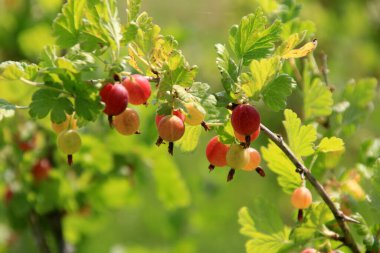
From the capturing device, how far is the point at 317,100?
4.66ft

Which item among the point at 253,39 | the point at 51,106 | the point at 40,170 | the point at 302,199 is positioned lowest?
the point at 40,170

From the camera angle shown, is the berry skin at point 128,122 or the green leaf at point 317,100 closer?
the berry skin at point 128,122

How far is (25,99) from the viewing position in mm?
1932

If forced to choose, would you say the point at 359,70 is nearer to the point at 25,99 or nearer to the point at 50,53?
the point at 25,99

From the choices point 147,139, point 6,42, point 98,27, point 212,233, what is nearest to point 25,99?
point 147,139

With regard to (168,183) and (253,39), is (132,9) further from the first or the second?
(168,183)

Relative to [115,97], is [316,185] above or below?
below

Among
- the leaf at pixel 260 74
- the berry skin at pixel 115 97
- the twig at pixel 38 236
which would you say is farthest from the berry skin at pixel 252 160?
the twig at pixel 38 236

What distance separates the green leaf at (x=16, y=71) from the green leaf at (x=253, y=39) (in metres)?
0.31

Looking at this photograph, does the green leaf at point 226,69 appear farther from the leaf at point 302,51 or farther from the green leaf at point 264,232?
the green leaf at point 264,232

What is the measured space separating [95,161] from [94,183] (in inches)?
7.3

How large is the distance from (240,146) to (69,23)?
31 centimetres

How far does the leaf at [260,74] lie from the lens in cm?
102

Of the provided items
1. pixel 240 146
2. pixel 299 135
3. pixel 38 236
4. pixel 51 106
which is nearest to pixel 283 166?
pixel 299 135
